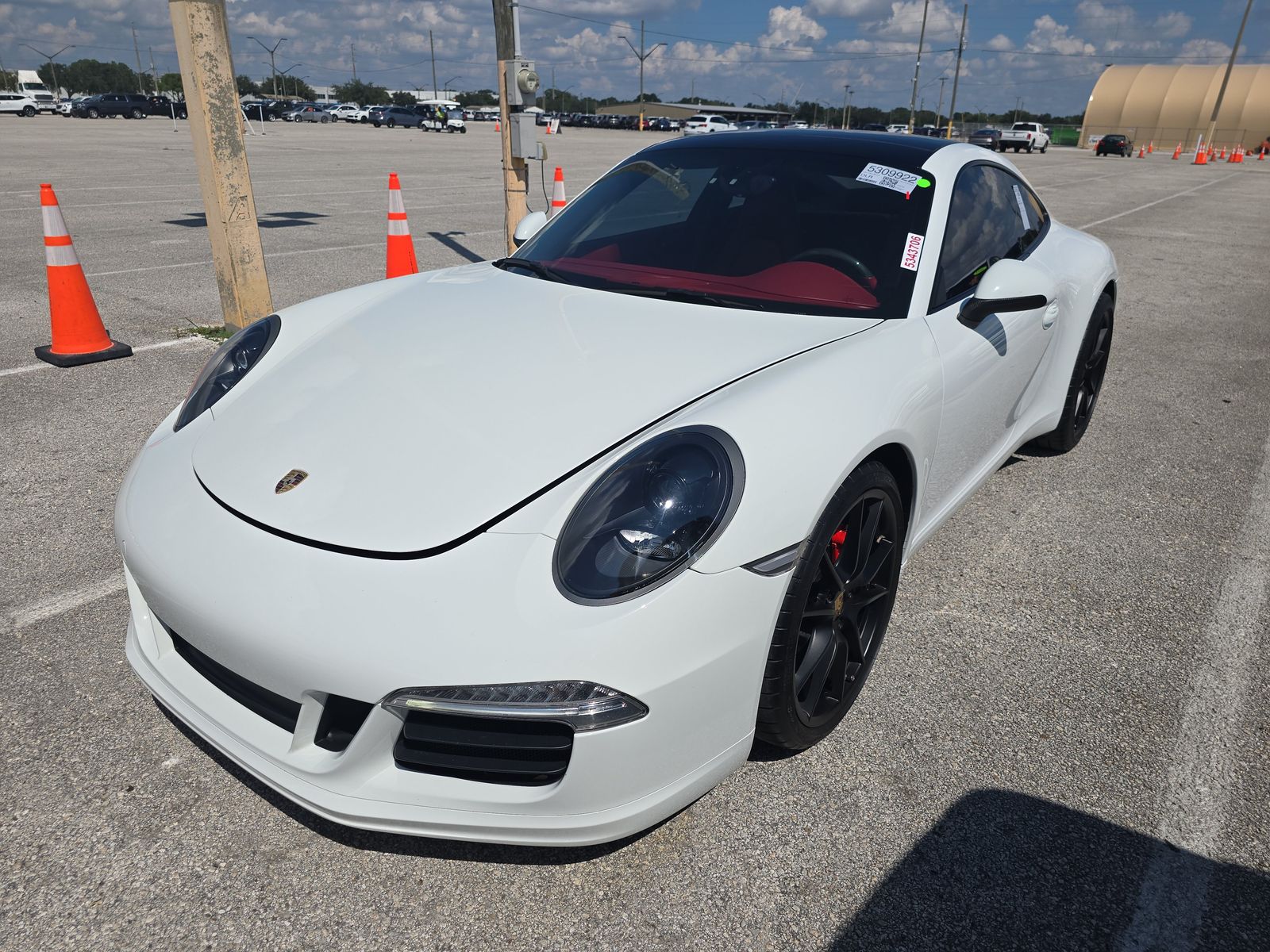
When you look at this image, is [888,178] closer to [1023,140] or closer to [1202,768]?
[1202,768]

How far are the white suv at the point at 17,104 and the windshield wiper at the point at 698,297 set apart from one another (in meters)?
61.0

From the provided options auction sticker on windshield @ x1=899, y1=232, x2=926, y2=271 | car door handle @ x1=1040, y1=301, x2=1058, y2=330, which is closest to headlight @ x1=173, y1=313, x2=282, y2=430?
auction sticker on windshield @ x1=899, y1=232, x2=926, y2=271

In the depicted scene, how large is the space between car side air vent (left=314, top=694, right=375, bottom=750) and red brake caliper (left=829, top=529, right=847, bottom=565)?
112 cm

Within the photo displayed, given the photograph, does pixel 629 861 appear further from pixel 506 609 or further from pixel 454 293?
pixel 454 293

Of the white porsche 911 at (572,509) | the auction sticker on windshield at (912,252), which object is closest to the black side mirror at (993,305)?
the white porsche 911 at (572,509)

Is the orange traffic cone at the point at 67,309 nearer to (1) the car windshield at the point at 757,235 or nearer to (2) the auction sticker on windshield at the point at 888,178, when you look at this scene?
(1) the car windshield at the point at 757,235

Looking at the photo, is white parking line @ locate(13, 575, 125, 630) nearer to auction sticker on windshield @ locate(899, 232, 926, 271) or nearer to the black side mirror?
auction sticker on windshield @ locate(899, 232, 926, 271)

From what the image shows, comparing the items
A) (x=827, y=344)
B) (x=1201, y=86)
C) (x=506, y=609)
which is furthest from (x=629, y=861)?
(x=1201, y=86)

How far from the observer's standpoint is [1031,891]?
74.2 inches

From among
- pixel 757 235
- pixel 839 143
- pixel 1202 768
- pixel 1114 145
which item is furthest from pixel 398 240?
pixel 1114 145

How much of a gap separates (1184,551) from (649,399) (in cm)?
252

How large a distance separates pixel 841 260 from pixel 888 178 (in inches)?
15.8

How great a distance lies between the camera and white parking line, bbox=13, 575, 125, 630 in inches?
107

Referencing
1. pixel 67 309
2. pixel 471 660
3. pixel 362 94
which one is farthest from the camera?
pixel 362 94
